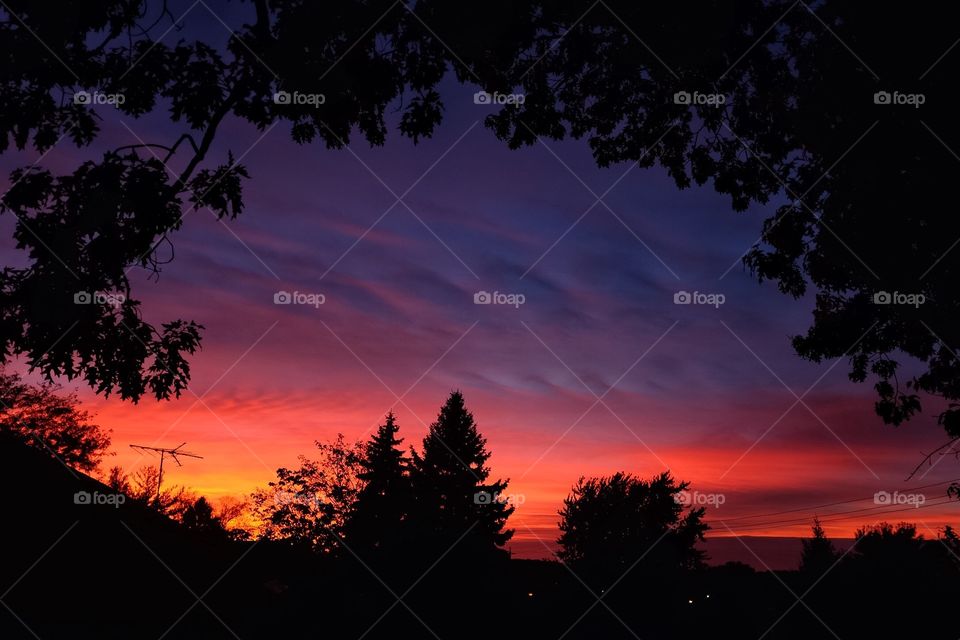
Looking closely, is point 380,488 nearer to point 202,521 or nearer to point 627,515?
point 202,521

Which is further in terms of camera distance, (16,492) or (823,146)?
(16,492)

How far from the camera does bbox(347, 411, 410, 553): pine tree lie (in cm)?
5078

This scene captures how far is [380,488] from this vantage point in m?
54.5

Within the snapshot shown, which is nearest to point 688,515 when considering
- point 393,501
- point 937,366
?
point 393,501

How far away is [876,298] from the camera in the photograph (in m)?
10.3

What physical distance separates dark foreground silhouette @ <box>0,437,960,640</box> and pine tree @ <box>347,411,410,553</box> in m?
32.1

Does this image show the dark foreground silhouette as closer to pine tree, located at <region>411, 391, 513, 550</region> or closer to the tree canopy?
the tree canopy

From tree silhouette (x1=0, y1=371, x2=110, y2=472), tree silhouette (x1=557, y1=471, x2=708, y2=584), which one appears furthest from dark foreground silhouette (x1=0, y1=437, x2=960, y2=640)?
tree silhouette (x1=557, y1=471, x2=708, y2=584)

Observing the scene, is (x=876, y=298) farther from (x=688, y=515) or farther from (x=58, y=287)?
(x=688, y=515)

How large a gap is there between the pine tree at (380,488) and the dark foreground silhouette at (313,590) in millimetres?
32129

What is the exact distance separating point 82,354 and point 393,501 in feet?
161

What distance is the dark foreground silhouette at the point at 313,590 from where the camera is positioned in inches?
311

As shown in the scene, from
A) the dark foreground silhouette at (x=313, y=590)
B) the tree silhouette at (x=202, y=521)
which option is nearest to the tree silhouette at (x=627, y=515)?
the tree silhouette at (x=202, y=521)

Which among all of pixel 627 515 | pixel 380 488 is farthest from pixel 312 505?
pixel 627 515
